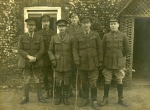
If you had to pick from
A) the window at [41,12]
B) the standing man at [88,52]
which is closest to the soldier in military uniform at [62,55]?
the standing man at [88,52]

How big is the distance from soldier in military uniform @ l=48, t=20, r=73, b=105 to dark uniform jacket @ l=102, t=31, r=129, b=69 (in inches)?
36.2

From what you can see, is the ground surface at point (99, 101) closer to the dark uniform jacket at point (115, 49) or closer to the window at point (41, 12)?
the dark uniform jacket at point (115, 49)

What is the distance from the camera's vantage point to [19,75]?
6.83m

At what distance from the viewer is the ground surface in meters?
5.41

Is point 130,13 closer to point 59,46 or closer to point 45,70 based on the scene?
point 59,46

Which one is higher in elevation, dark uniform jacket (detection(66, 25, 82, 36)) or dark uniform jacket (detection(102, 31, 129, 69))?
dark uniform jacket (detection(66, 25, 82, 36))

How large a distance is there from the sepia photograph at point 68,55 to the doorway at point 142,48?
149 cm

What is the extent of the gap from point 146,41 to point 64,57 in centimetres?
459

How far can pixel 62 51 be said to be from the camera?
542 cm

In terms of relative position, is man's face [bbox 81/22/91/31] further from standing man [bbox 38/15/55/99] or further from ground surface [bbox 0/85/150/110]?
ground surface [bbox 0/85/150/110]

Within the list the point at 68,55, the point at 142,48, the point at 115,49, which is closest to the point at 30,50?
the point at 68,55

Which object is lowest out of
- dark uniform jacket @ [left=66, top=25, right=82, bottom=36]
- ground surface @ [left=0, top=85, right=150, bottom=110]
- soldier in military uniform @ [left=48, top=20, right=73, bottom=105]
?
ground surface @ [left=0, top=85, right=150, bottom=110]

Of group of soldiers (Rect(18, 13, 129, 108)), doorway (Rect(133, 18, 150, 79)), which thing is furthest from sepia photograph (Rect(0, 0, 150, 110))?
doorway (Rect(133, 18, 150, 79))

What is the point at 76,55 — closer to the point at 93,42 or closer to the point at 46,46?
the point at 93,42
